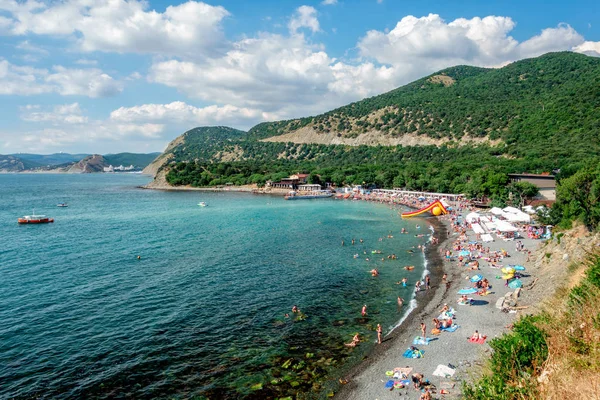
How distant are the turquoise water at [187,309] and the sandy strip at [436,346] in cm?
132

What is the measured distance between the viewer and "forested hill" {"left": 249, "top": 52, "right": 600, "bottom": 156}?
3863 inches

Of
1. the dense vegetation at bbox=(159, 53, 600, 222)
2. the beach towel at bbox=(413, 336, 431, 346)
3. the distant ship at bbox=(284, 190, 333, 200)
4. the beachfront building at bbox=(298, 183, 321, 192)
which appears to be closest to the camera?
the beach towel at bbox=(413, 336, 431, 346)

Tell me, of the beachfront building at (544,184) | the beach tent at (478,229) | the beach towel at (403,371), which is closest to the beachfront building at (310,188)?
the beachfront building at (544,184)

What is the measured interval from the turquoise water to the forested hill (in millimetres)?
70952

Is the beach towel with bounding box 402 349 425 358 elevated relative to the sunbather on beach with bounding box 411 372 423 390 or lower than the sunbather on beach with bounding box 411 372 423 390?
lower

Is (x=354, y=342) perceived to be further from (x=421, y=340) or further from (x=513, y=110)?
(x=513, y=110)

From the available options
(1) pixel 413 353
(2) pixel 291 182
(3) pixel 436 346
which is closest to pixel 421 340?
(3) pixel 436 346

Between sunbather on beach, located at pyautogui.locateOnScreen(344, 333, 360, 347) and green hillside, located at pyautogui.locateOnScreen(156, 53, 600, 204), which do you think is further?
green hillside, located at pyautogui.locateOnScreen(156, 53, 600, 204)

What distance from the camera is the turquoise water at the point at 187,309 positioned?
1948cm

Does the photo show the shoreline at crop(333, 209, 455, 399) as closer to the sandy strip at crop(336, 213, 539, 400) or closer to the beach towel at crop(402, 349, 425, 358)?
the sandy strip at crop(336, 213, 539, 400)

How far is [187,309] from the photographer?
27984mm

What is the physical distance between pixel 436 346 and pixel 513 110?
13285 centimetres

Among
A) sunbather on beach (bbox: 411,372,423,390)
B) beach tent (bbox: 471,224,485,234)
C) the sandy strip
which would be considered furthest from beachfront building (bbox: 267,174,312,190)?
sunbather on beach (bbox: 411,372,423,390)

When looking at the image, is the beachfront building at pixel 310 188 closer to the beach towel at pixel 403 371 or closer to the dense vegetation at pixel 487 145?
the dense vegetation at pixel 487 145
